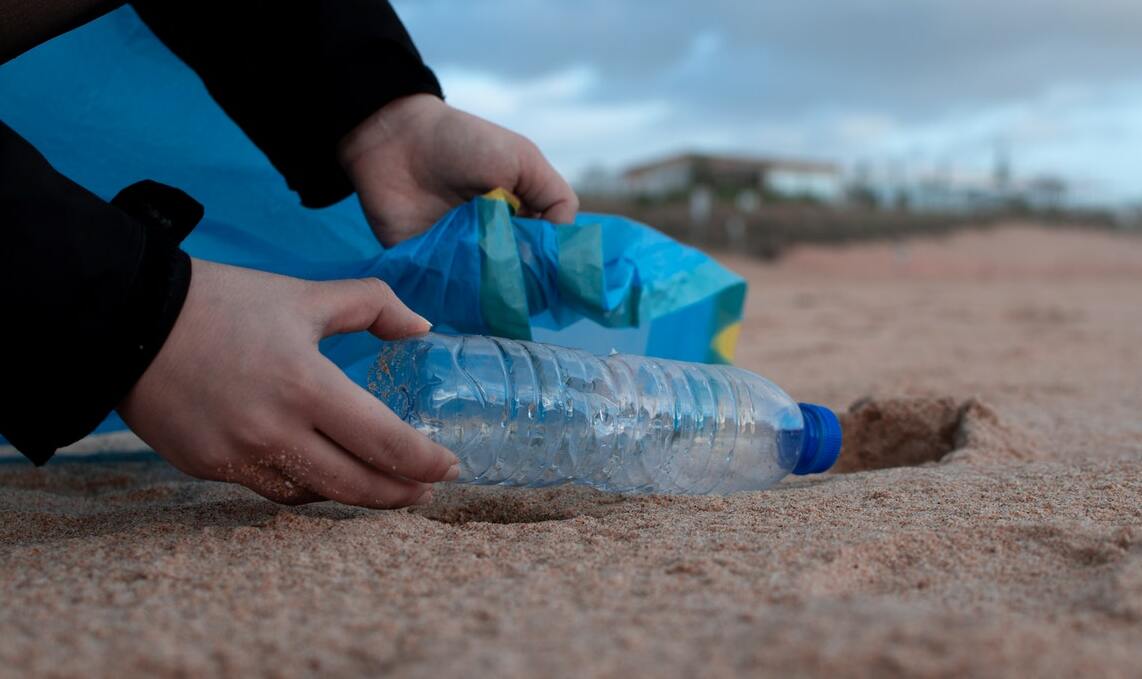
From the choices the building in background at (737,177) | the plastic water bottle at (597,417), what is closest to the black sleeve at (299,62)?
the plastic water bottle at (597,417)

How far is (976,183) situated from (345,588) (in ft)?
88.8

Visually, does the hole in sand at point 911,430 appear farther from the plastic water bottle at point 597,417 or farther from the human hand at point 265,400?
the human hand at point 265,400

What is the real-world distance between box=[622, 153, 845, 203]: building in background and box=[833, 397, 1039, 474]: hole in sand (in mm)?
16119

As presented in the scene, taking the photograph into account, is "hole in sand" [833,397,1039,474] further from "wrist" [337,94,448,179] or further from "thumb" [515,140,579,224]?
"wrist" [337,94,448,179]

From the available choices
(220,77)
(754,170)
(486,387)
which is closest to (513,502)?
(486,387)

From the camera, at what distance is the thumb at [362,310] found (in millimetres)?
1209

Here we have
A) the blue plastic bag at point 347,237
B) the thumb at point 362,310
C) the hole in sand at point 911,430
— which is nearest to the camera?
the thumb at point 362,310

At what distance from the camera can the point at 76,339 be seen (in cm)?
106

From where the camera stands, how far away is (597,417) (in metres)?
1.73

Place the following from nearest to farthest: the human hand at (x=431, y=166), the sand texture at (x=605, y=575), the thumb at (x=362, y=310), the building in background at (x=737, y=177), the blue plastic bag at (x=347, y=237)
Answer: the sand texture at (x=605, y=575), the thumb at (x=362, y=310), the blue plastic bag at (x=347, y=237), the human hand at (x=431, y=166), the building in background at (x=737, y=177)

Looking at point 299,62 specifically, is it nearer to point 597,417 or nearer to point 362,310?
point 362,310

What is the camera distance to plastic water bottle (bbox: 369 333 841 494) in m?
1.63

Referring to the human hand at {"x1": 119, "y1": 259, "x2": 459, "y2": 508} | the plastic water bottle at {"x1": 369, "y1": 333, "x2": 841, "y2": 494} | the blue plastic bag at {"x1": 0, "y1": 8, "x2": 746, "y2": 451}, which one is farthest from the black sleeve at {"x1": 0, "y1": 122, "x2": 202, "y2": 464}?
the blue plastic bag at {"x1": 0, "y1": 8, "x2": 746, "y2": 451}

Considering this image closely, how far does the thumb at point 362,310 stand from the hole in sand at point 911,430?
1.23 metres
